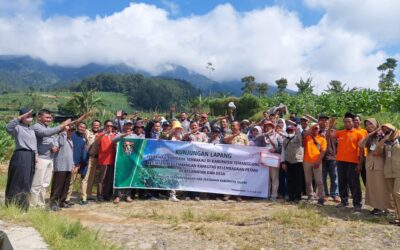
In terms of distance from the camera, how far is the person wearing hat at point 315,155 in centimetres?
849

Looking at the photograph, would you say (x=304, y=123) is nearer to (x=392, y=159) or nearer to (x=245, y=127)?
(x=245, y=127)

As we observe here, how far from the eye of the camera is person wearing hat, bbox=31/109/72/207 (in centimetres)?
702

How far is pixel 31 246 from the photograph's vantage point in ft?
15.1

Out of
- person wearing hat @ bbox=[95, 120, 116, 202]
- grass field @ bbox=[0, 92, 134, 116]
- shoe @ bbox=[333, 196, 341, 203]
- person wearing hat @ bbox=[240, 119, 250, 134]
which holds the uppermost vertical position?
grass field @ bbox=[0, 92, 134, 116]

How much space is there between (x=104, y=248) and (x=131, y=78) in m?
133

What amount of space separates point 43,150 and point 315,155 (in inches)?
204

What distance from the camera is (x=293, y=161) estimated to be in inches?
346

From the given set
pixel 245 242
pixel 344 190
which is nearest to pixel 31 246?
pixel 245 242

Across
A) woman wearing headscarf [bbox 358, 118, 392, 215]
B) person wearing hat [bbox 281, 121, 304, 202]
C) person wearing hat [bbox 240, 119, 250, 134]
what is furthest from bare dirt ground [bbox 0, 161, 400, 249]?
person wearing hat [bbox 240, 119, 250, 134]

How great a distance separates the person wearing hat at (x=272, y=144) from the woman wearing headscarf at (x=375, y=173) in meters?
1.96

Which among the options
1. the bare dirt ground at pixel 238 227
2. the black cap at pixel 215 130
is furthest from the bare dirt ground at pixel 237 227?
the black cap at pixel 215 130

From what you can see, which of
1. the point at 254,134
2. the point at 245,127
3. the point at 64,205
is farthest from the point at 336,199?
the point at 64,205

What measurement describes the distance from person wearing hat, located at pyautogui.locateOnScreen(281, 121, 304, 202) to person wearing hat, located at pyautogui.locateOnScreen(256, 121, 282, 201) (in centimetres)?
20

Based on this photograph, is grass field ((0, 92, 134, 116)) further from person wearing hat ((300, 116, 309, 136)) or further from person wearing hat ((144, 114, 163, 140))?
person wearing hat ((300, 116, 309, 136))
